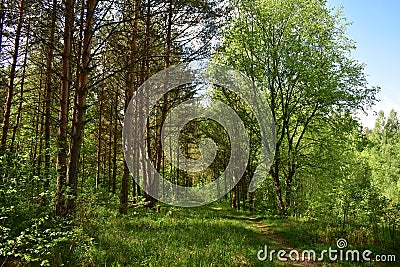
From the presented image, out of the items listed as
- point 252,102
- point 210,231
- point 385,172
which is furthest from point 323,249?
point 385,172

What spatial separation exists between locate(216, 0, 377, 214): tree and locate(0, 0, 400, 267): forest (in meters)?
0.10

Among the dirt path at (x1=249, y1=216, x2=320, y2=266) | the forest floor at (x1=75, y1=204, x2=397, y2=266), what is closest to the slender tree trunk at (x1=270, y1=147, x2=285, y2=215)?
the dirt path at (x1=249, y1=216, x2=320, y2=266)

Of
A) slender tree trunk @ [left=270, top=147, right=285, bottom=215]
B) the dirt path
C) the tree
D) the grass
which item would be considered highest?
the tree

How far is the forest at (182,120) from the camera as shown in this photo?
7.55 meters

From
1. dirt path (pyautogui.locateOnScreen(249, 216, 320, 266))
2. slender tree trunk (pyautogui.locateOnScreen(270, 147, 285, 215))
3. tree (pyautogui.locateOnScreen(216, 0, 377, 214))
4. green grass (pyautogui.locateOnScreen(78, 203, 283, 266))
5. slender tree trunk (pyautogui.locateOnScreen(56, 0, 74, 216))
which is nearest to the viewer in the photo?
green grass (pyautogui.locateOnScreen(78, 203, 283, 266))

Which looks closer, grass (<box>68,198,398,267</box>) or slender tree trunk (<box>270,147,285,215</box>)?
grass (<box>68,198,398,267</box>)

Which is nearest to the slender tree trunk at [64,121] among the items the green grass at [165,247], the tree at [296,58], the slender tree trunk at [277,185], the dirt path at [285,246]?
the green grass at [165,247]

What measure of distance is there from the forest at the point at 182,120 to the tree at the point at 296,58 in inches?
3.8

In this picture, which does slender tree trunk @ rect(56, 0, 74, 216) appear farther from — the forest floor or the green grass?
the green grass

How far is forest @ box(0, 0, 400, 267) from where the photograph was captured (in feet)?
24.8

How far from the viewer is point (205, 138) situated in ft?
97.5

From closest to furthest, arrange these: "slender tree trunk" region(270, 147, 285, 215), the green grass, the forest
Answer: the green grass < the forest < "slender tree trunk" region(270, 147, 285, 215)

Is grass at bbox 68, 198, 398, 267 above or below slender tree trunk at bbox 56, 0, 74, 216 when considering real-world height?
below

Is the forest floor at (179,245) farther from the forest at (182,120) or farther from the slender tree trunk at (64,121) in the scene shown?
the slender tree trunk at (64,121)
